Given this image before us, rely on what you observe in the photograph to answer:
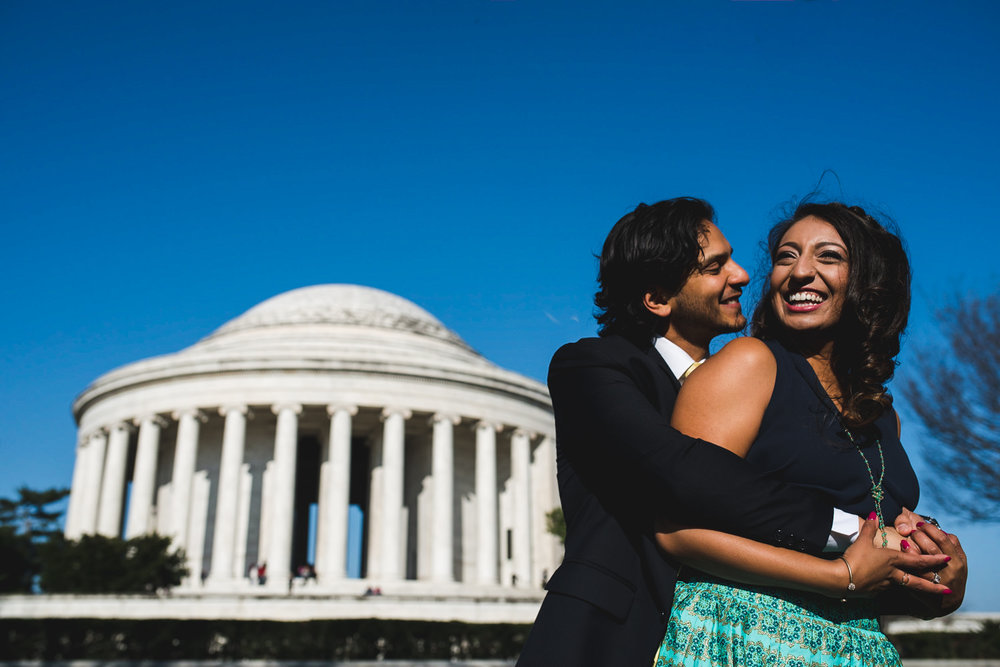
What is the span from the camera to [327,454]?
5409 cm

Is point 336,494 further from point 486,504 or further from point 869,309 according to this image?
point 869,309

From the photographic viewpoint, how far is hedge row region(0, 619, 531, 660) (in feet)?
84.3

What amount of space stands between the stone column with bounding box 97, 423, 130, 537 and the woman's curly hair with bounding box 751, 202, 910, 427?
2184 inches

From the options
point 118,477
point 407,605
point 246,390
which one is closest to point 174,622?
point 407,605

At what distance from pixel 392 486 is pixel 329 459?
4.10 meters

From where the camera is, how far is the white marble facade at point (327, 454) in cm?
5059

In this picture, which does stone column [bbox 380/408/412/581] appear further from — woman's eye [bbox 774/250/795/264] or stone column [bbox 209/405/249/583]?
woman's eye [bbox 774/250/795/264]

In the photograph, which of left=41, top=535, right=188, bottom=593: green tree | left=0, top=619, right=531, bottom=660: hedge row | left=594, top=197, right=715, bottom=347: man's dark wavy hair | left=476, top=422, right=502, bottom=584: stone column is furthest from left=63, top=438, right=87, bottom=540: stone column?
left=594, top=197, right=715, bottom=347: man's dark wavy hair

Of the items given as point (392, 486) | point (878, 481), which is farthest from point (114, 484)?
point (878, 481)

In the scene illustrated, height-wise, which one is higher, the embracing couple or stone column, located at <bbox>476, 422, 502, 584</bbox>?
stone column, located at <bbox>476, 422, 502, 584</bbox>

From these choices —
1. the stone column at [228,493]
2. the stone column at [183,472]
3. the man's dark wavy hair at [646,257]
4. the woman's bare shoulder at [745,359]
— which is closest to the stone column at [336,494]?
the stone column at [228,493]

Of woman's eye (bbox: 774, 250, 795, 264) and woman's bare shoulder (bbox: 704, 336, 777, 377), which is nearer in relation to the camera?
woman's bare shoulder (bbox: 704, 336, 777, 377)

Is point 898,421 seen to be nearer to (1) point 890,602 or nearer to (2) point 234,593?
(1) point 890,602

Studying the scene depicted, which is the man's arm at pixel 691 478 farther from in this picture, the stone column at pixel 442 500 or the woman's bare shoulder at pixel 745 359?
the stone column at pixel 442 500
